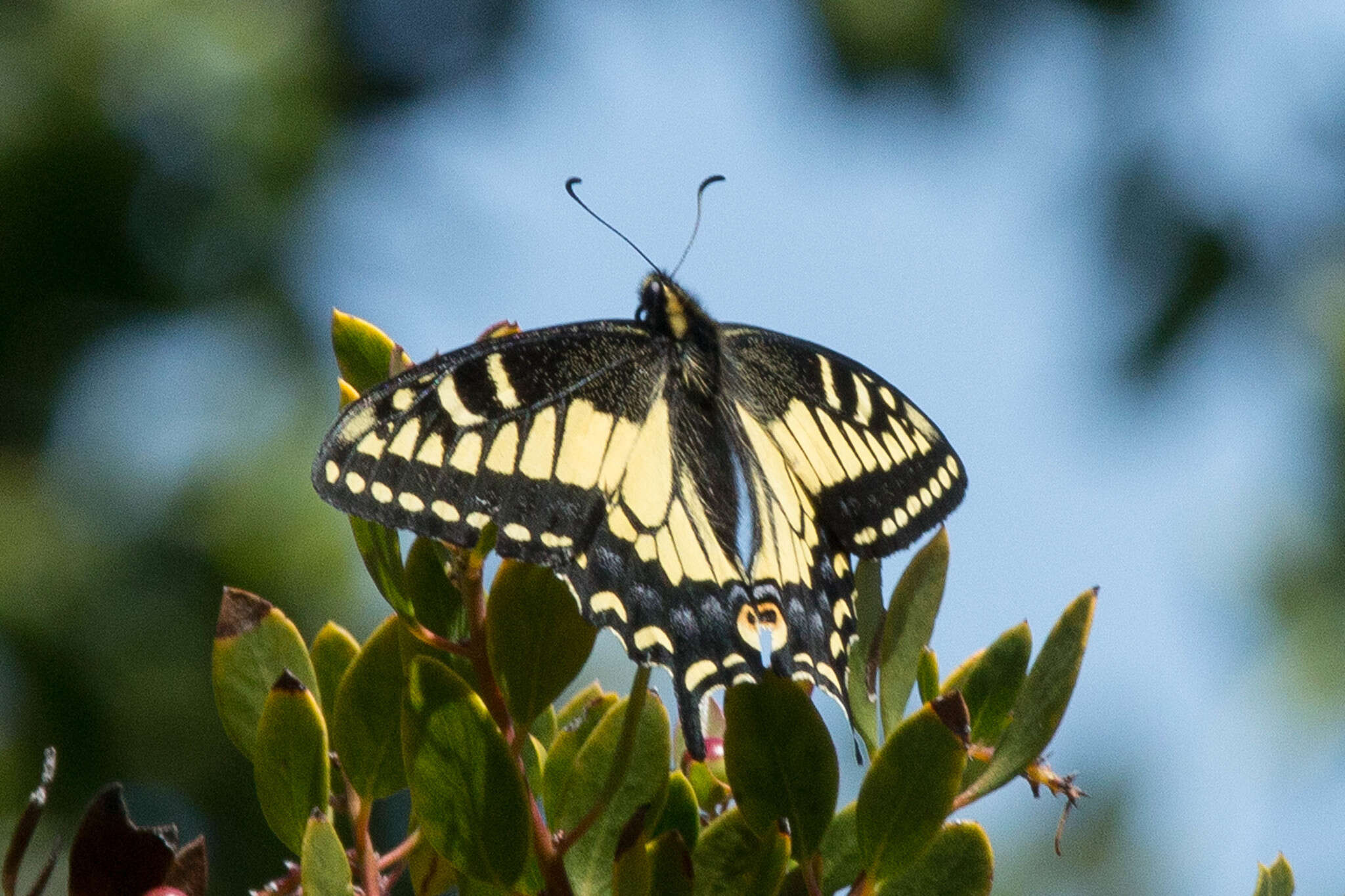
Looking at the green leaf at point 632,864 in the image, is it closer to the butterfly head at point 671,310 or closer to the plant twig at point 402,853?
the plant twig at point 402,853

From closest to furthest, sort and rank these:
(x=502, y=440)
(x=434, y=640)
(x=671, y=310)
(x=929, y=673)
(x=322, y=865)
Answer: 1. (x=322, y=865)
2. (x=434, y=640)
3. (x=929, y=673)
4. (x=502, y=440)
5. (x=671, y=310)

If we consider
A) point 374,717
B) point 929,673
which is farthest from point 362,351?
point 929,673

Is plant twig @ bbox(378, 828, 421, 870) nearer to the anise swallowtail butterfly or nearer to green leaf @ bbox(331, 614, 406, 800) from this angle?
green leaf @ bbox(331, 614, 406, 800)

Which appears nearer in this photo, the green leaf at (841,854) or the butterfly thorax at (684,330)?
the green leaf at (841,854)

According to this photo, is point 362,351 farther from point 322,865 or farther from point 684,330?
point 684,330

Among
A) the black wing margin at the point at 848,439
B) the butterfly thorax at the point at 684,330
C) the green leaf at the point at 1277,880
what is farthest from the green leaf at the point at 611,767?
the butterfly thorax at the point at 684,330

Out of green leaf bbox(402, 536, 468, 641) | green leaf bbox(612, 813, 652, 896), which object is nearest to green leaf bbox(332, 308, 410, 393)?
green leaf bbox(402, 536, 468, 641)
